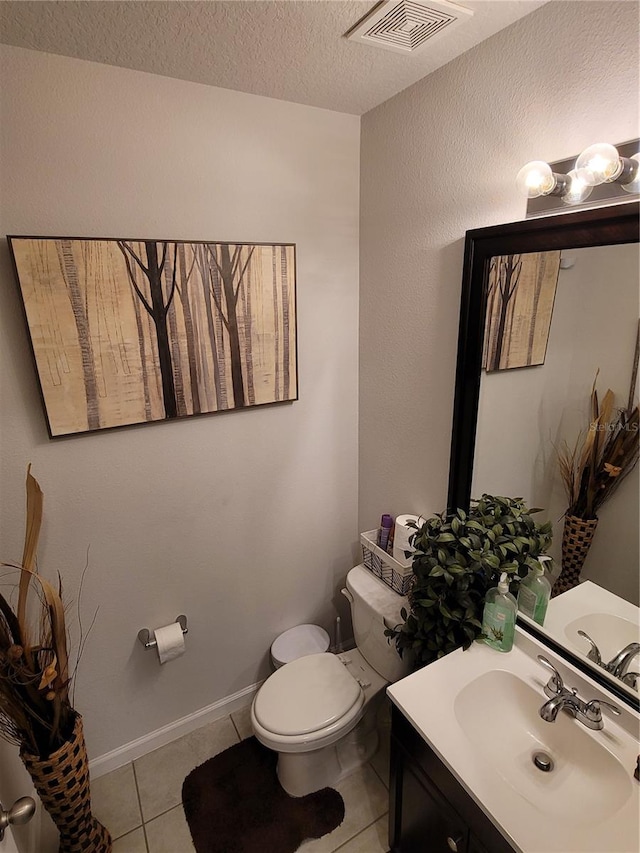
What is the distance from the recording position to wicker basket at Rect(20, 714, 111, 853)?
1.28 metres

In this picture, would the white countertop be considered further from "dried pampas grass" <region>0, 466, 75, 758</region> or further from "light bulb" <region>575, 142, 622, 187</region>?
"light bulb" <region>575, 142, 622, 187</region>

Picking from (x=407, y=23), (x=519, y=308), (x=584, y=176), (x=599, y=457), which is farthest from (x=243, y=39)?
(x=599, y=457)

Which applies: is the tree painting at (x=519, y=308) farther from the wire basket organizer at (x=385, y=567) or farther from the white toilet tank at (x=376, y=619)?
the white toilet tank at (x=376, y=619)

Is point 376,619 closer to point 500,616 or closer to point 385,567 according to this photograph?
point 385,567

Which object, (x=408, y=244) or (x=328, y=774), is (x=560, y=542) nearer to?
(x=408, y=244)

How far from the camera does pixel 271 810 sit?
169cm

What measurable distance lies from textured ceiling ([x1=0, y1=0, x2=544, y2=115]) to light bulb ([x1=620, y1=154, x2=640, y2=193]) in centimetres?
49

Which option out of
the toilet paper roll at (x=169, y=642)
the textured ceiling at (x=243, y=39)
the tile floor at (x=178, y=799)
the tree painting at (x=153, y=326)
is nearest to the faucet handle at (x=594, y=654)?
the tile floor at (x=178, y=799)

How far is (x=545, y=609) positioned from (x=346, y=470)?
103 centimetres

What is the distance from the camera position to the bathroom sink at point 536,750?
1039 millimetres

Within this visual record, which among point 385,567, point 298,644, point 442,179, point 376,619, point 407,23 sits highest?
point 407,23

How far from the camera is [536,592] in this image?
1.34 metres

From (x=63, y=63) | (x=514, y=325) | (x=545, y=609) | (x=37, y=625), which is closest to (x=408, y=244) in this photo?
(x=514, y=325)

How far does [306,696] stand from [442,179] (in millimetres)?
1905
